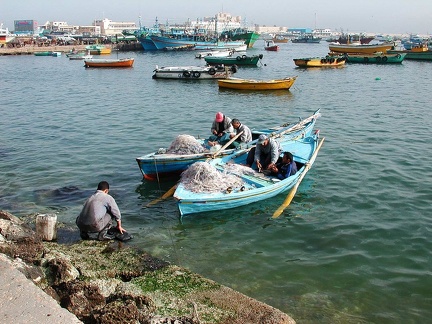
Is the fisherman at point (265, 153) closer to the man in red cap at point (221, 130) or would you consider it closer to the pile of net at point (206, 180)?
the pile of net at point (206, 180)

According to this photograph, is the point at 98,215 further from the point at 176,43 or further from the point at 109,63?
the point at 176,43

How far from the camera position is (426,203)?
1298 cm

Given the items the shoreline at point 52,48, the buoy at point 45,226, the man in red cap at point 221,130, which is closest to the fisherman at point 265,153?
the man in red cap at point 221,130

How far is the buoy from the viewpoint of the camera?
10180 mm

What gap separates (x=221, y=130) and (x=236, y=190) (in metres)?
4.41

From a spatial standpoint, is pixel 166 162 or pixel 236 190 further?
pixel 166 162

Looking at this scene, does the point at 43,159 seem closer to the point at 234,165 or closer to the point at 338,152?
the point at 234,165

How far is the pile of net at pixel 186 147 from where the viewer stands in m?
14.7

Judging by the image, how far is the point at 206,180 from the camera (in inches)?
487

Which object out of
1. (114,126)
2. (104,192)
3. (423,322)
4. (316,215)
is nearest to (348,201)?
(316,215)

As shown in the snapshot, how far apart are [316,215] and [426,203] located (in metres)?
3.40

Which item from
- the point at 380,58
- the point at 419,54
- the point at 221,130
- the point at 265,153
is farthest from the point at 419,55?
the point at 265,153

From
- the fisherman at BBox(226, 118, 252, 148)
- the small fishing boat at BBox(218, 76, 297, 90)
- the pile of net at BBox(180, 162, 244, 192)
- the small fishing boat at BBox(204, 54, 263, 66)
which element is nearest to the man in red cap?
the fisherman at BBox(226, 118, 252, 148)

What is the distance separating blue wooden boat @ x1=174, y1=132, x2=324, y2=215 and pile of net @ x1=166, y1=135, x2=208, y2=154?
3.34 feet
